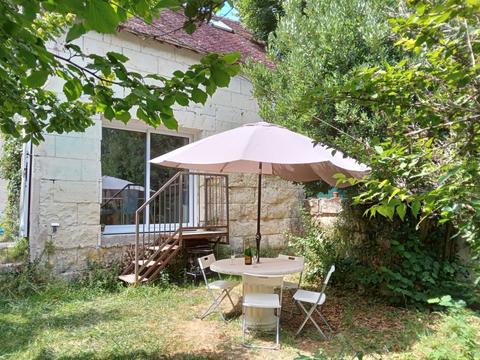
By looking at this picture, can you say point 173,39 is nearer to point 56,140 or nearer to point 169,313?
point 56,140

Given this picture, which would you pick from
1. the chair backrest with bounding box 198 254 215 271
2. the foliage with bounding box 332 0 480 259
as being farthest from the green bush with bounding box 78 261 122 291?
the foliage with bounding box 332 0 480 259

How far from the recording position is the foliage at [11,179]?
20.7 feet

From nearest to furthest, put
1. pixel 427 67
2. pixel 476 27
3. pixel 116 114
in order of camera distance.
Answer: pixel 476 27 < pixel 427 67 < pixel 116 114

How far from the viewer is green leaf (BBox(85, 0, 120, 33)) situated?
130 cm

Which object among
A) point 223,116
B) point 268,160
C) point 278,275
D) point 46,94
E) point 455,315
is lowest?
point 455,315

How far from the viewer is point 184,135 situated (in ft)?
25.1

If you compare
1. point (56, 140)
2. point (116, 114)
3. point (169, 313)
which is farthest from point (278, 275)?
point (56, 140)

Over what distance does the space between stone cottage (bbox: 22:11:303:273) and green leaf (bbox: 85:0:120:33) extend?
346 cm

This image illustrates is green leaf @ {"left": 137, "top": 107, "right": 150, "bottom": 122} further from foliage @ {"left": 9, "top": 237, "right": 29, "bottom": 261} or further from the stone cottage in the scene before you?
foliage @ {"left": 9, "top": 237, "right": 29, "bottom": 261}

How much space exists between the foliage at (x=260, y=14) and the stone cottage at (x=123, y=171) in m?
0.94

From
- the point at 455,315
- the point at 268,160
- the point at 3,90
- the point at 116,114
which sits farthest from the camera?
the point at 268,160

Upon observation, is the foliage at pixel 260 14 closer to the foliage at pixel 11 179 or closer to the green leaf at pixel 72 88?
the foliage at pixel 11 179

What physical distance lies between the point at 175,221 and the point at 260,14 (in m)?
5.78

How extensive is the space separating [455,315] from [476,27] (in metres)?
2.89
